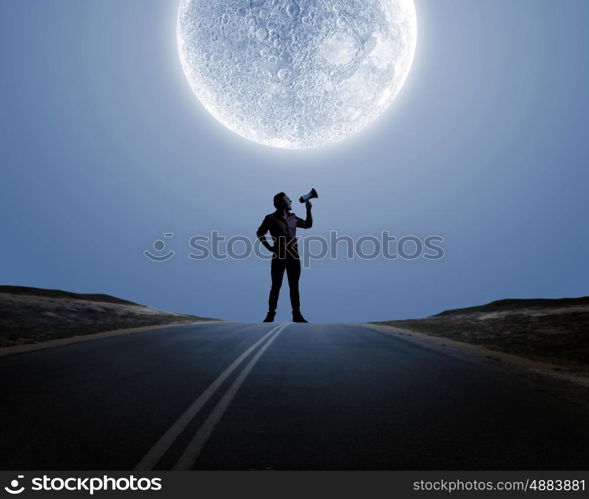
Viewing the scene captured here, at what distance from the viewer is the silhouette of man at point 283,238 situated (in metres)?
17.4

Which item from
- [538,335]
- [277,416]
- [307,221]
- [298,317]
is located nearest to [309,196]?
[307,221]

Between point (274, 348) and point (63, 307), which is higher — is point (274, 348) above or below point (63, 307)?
below

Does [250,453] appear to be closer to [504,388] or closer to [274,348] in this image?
[504,388]

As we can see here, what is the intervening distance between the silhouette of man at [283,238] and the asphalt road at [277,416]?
28.1 ft

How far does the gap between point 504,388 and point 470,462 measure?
3561 mm

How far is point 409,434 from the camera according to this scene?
4.50 metres

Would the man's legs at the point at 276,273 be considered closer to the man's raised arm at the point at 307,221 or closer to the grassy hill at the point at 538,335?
the man's raised arm at the point at 307,221

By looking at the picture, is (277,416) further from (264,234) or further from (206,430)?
(264,234)

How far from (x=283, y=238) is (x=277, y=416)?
41.1 feet

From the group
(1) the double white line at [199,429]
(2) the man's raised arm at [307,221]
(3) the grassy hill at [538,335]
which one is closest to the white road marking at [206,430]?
(1) the double white line at [199,429]

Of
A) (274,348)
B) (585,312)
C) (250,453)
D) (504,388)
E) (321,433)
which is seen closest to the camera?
(250,453)

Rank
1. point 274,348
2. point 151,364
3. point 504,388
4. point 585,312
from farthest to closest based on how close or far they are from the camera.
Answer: point 585,312 → point 274,348 → point 151,364 → point 504,388
